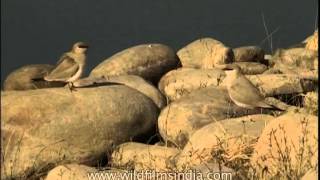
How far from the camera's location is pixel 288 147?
651cm

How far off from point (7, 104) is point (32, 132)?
0.54m

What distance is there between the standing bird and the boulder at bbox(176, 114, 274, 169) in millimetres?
2464

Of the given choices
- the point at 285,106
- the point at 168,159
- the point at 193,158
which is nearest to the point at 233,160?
the point at 193,158

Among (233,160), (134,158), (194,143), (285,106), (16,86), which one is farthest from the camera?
(16,86)

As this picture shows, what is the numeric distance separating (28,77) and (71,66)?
190 centimetres

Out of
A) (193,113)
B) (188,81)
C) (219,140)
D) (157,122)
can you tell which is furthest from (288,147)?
(188,81)

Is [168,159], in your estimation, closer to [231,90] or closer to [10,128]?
[231,90]

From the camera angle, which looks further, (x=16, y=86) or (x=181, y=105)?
(x=16, y=86)

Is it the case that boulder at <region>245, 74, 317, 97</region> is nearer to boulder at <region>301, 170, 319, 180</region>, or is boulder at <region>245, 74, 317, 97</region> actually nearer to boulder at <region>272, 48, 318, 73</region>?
boulder at <region>272, 48, 318, 73</region>

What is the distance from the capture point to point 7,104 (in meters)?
9.45

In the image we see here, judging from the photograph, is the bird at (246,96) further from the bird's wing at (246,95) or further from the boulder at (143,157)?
the boulder at (143,157)

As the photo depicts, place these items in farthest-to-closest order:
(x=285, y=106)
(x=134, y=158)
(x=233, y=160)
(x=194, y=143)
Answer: (x=285, y=106)
(x=134, y=158)
(x=194, y=143)
(x=233, y=160)

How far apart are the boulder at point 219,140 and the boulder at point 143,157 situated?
0.26 metres

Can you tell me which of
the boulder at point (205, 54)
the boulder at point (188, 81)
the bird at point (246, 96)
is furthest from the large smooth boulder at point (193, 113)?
the boulder at point (205, 54)
